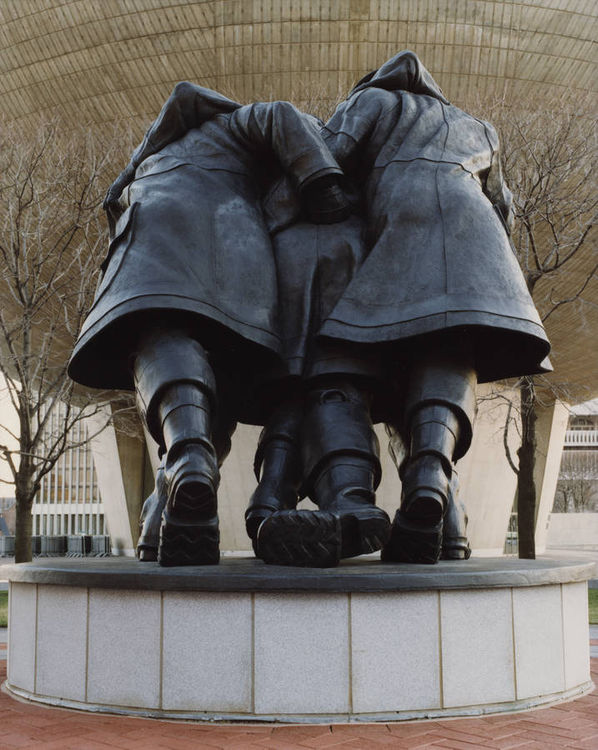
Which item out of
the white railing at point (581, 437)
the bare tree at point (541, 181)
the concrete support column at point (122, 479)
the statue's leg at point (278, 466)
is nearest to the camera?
the statue's leg at point (278, 466)

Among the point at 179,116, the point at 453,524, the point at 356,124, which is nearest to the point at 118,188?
the point at 179,116

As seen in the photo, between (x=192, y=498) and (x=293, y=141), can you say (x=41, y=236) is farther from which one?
(x=192, y=498)

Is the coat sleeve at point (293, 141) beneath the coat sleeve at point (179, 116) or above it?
beneath

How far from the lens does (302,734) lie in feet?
9.54

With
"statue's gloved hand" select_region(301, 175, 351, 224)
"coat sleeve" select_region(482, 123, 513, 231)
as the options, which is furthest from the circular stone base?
"coat sleeve" select_region(482, 123, 513, 231)

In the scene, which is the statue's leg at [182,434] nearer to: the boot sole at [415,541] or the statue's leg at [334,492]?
the statue's leg at [334,492]

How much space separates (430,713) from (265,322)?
1853 mm

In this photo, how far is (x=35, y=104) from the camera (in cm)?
1812

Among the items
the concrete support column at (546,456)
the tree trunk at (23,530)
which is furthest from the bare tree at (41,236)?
the concrete support column at (546,456)

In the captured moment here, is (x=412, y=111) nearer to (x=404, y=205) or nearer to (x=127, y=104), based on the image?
(x=404, y=205)

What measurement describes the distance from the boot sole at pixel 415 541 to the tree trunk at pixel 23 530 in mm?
11700

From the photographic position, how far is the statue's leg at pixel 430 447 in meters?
3.61

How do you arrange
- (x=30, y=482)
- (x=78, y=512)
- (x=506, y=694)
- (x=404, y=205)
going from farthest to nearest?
(x=78, y=512), (x=30, y=482), (x=404, y=205), (x=506, y=694)

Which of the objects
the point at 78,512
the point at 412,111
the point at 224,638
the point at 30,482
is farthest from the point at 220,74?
the point at 78,512
